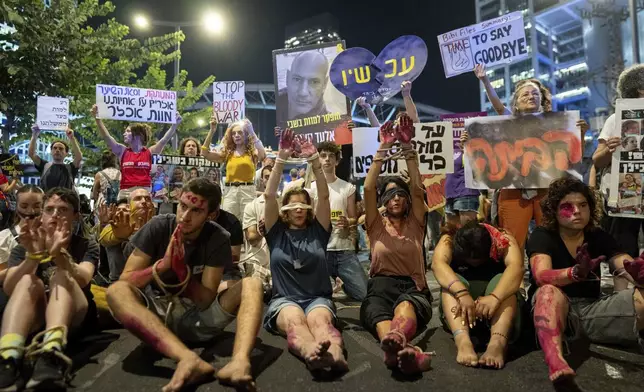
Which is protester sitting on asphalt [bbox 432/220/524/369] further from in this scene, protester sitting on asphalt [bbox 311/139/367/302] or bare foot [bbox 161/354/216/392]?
bare foot [bbox 161/354/216/392]

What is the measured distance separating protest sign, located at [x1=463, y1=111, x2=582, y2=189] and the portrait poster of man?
2.33 m

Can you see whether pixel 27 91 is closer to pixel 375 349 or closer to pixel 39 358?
pixel 39 358

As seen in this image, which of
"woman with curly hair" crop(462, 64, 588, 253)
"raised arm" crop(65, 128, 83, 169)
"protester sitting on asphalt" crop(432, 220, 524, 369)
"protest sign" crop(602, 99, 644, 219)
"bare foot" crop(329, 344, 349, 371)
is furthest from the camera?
"raised arm" crop(65, 128, 83, 169)

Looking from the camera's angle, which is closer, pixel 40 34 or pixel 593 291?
pixel 593 291

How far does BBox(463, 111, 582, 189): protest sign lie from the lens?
14.2ft

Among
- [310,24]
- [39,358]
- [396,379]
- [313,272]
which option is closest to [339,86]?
[313,272]

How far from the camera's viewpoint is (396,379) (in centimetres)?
269

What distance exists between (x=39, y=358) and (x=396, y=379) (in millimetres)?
2085

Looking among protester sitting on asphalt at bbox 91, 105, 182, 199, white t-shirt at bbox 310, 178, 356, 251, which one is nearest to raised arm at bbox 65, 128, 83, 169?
protester sitting on asphalt at bbox 91, 105, 182, 199

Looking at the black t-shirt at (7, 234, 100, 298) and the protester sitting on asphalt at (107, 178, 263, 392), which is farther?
the black t-shirt at (7, 234, 100, 298)

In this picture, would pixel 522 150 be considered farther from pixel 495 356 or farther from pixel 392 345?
pixel 392 345

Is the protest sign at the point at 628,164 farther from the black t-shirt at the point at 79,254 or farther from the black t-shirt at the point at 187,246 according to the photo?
the black t-shirt at the point at 79,254

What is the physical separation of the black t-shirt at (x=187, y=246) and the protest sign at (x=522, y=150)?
278 centimetres

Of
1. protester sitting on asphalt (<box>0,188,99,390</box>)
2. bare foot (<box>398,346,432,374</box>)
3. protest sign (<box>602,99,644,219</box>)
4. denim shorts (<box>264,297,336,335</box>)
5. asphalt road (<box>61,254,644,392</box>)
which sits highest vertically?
protest sign (<box>602,99,644,219</box>)
